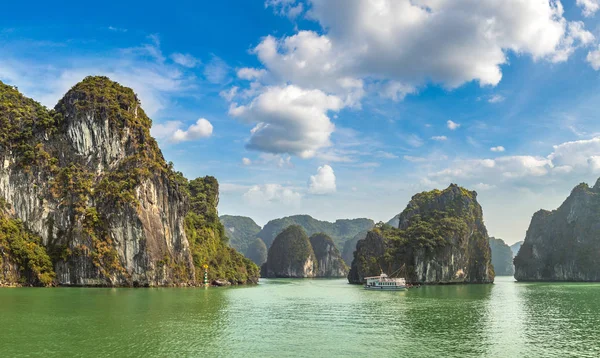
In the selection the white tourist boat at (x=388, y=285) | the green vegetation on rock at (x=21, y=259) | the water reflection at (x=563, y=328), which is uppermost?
the green vegetation on rock at (x=21, y=259)

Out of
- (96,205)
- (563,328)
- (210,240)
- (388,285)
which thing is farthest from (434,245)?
(96,205)

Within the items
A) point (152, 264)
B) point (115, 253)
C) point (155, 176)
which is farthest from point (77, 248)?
point (155, 176)

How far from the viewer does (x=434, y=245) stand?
370ft

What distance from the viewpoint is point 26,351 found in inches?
984

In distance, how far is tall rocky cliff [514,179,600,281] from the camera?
14025 centimetres

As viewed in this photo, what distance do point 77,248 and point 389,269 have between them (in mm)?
73767

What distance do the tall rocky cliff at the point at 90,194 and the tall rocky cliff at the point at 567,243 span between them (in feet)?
394

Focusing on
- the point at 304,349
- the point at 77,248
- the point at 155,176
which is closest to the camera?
the point at 304,349

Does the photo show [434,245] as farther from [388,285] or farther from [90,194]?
[90,194]

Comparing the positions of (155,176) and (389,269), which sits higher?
(155,176)

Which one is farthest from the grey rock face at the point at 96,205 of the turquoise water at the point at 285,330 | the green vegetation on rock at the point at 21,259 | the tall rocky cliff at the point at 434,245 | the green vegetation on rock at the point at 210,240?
the tall rocky cliff at the point at 434,245

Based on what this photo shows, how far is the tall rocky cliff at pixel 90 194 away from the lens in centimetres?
7906

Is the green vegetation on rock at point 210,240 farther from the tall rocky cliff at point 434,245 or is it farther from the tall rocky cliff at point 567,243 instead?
the tall rocky cliff at point 567,243

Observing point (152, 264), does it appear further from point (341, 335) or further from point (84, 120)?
point (341, 335)
